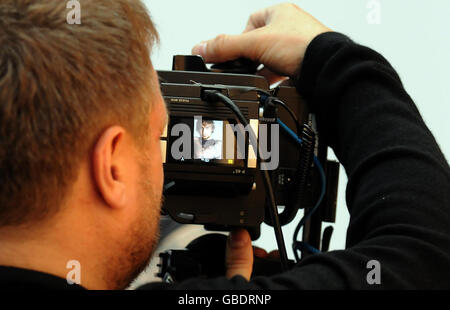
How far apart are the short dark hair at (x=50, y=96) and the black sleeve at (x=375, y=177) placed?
0.61 feet

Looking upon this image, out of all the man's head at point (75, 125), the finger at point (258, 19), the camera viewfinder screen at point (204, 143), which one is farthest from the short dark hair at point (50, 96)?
the finger at point (258, 19)

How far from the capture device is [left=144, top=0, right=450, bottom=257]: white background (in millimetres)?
1464

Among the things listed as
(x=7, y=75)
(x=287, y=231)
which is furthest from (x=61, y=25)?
(x=287, y=231)

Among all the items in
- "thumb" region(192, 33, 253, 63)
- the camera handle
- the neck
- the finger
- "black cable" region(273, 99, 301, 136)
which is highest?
the finger

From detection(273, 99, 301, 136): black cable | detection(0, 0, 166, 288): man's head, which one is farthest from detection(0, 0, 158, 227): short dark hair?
detection(273, 99, 301, 136): black cable

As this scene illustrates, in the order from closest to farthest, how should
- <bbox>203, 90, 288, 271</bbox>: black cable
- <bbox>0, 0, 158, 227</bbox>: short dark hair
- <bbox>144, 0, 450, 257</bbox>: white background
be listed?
<bbox>0, 0, 158, 227</bbox>: short dark hair, <bbox>203, 90, 288, 271</bbox>: black cable, <bbox>144, 0, 450, 257</bbox>: white background

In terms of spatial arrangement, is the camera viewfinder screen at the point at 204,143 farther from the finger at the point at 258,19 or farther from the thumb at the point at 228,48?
the finger at the point at 258,19

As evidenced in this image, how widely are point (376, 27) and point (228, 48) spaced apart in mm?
732

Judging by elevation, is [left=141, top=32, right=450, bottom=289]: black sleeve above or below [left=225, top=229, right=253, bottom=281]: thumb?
above

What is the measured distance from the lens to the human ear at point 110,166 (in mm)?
528

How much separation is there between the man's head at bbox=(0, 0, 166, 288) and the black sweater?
0.07 metres

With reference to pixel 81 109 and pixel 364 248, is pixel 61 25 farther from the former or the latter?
pixel 364 248

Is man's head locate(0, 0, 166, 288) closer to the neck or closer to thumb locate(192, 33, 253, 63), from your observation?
the neck

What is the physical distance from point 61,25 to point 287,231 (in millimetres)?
1139
